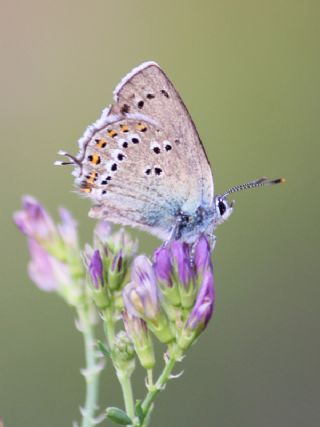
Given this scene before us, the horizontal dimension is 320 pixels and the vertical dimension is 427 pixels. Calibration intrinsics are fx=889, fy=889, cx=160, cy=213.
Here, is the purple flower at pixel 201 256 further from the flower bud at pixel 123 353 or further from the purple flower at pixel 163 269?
the flower bud at pixel 123 353

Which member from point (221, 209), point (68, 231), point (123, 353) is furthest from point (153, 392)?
point (221, 209)

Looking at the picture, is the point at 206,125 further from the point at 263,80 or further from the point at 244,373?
the point at 244,373

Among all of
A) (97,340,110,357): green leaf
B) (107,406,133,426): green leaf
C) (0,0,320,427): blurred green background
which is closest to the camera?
(107,406,133,426): green leaf

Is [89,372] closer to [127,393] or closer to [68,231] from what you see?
[127,393]

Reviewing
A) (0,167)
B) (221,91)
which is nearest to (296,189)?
(221,91)

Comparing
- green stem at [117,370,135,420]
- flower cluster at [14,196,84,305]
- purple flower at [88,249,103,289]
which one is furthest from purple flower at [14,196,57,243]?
green stem at [117,370,135,420]

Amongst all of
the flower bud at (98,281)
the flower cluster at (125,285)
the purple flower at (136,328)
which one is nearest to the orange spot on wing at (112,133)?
the flower cluster at (125,285)

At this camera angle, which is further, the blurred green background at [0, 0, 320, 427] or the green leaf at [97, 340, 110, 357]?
the blurred green background at [0, 0, 320, 427]

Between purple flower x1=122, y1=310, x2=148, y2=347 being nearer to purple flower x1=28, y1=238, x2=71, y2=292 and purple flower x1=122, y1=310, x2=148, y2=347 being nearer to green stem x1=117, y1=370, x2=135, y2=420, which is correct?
green stem x1=117, y1=370, x2=135, y2=420
